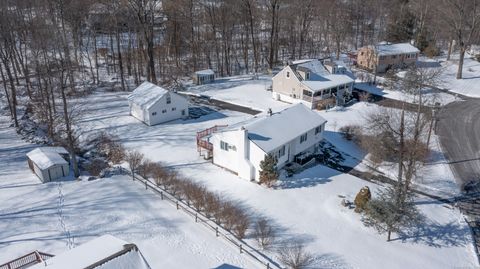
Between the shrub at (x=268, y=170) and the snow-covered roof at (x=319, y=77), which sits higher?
the snow-covered roof at (x=319, y=77)

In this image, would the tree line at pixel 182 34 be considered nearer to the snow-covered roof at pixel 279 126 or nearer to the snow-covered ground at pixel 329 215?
the snow-covered ground at pixel 329 215

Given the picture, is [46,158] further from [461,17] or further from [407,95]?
[461,17]

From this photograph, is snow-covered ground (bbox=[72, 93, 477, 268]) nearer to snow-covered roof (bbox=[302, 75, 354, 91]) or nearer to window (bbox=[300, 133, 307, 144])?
window (bbox=[300, 133, 307, 144])

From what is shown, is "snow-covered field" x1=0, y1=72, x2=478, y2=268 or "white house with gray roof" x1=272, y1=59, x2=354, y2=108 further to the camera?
"white house with gray roof" x1=272, y1=59, x2=354, y2=108

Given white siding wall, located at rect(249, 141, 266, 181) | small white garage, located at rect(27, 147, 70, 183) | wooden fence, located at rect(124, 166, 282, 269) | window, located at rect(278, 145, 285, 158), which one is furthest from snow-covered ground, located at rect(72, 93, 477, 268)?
small white garage, located at rect(27, 147, 70, 183)

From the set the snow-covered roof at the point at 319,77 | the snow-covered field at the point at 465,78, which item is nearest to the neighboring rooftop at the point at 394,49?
the snow-covered field at the point at 465,78

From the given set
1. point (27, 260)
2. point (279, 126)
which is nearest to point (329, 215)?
point (279, 126)

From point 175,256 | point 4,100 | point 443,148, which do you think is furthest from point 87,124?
point 443,148
